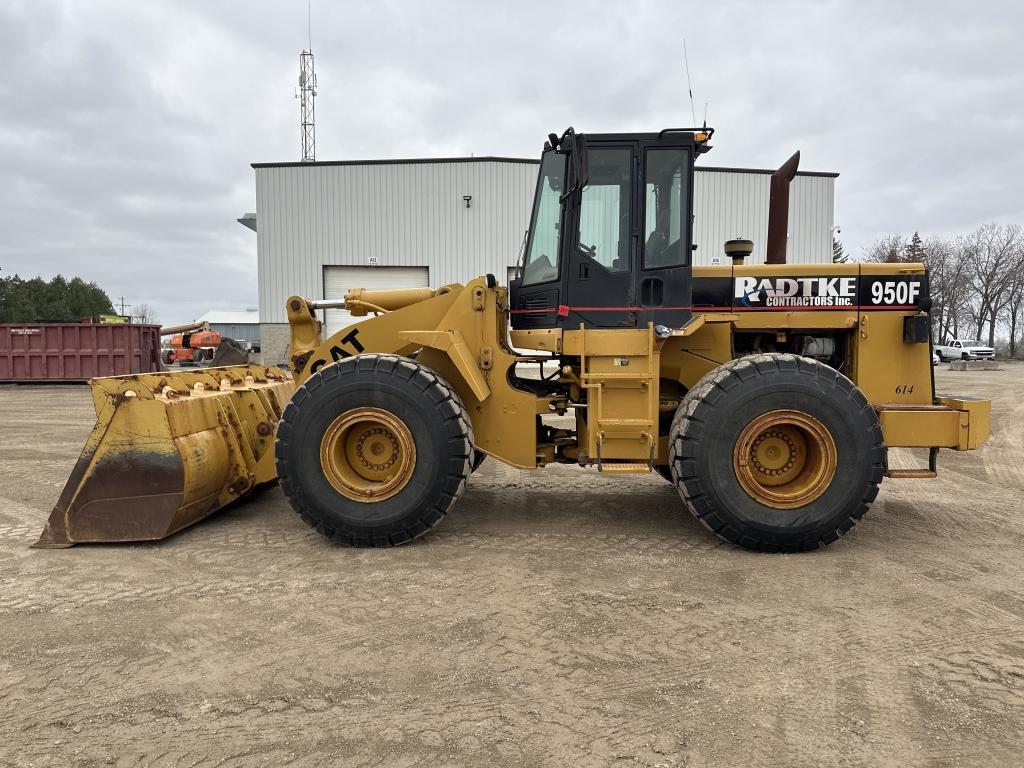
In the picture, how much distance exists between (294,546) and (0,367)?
768 inches

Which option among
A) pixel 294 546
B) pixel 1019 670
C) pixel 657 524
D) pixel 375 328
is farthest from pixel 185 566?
pixel 1019 670

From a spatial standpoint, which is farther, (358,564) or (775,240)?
(775,240)

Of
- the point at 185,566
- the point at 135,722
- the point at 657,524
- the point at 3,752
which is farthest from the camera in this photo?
the point at 657,524

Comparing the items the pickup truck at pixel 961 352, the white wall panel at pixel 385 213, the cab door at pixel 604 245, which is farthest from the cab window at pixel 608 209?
the pickup truck at pixel 961 352

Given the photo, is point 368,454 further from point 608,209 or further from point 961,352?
point 961,352

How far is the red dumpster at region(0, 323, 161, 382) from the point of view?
18.3 m

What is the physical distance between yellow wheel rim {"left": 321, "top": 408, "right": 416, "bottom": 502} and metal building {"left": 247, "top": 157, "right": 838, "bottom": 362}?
17432 mm

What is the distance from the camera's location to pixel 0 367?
60.5 feet

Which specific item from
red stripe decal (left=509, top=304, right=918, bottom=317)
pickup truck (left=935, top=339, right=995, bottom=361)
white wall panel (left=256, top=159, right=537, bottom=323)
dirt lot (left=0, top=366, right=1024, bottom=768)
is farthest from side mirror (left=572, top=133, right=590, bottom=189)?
pickup truck (left=935, top=339, right=995, bottom=361)

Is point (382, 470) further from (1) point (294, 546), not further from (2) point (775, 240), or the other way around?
(2) point (775, 240)

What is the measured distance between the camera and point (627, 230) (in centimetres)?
451

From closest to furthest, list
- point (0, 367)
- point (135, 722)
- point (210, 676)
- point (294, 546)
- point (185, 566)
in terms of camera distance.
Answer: point (135, 722)
point (210, 676)
point (185, 566)
point (294, 546)
point (0, 367)

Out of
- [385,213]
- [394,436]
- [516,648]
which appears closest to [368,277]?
[385,213]

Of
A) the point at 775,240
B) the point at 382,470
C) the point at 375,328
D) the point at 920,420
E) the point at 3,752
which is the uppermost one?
the point at 775,240
